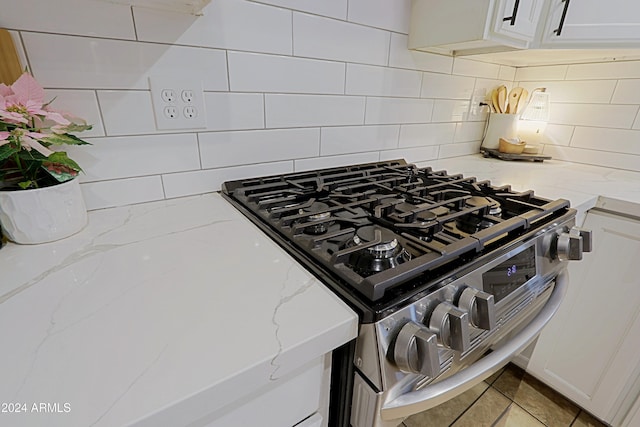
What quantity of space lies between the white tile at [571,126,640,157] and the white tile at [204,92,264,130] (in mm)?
1571

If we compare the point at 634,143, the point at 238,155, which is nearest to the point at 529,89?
the point at 634,143

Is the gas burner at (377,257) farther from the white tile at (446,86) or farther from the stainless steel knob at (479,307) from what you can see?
the white tile at (446,86)

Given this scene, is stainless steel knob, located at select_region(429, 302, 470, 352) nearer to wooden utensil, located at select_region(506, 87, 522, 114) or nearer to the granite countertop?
the granite countertop

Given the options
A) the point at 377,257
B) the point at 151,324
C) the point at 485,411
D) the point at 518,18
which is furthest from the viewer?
the point at 485,411

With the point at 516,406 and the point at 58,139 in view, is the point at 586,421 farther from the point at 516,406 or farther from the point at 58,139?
the point at 58,139

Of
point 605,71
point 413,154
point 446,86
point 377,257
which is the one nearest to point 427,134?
point 413,154

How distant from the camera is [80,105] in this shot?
26.4 inches

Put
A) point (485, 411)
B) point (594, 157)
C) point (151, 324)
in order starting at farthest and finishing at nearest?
1. point (594, 157)
2. point (485, 411)
3. point (151, 324)

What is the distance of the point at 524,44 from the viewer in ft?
3.60

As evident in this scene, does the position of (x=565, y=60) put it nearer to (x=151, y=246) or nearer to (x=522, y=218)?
(x=522, y=218)

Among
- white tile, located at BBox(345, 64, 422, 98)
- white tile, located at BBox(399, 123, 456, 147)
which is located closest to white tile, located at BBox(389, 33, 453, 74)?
white tile, located at BBox(345, 64, 422, 98)

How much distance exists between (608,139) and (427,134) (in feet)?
2.77

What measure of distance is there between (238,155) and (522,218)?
2.52ft

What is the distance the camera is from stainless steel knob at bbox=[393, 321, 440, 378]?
0.40m
